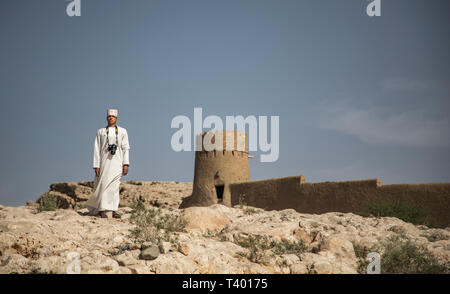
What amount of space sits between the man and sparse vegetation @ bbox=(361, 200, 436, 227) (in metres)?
6.64

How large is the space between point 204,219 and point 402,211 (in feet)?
20.4

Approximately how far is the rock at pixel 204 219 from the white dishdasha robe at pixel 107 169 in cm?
161

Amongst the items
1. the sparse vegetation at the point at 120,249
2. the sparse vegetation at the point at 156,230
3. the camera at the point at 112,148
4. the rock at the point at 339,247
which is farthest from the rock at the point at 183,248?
the camera at the point at 112,148

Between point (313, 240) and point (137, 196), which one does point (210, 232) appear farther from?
point (137, 196)

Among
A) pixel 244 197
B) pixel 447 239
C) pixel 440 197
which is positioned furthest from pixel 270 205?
pixel 447 239

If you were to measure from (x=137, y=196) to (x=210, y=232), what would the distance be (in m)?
18.8

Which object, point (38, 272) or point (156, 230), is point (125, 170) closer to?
point (156, 230)

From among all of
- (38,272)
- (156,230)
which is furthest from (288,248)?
(38,272)

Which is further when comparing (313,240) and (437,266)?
(313,240)

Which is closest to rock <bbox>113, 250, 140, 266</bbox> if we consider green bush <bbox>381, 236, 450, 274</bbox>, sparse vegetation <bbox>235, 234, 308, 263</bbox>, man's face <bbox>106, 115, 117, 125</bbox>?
sparse vegetation <bbox>235, 234, 308, 263</bbox>

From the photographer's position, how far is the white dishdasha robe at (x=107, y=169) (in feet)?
23.8

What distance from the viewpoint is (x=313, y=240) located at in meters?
5.65

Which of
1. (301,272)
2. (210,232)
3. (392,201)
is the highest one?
(392,201)

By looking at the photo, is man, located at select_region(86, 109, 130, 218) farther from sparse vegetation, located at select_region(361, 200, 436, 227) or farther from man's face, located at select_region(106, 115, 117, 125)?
sparse vegetation, located at select_region(361, 200, 436, 227)
